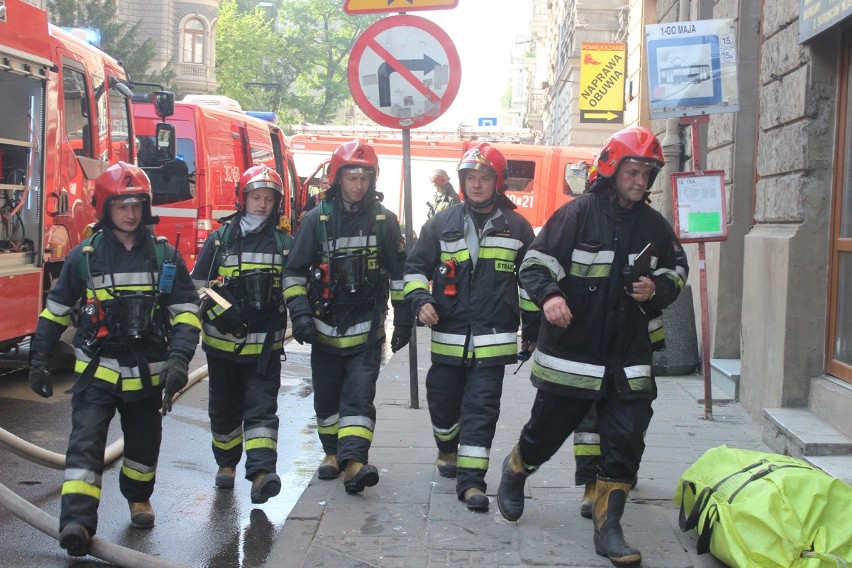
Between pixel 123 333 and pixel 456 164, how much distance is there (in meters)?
18.1

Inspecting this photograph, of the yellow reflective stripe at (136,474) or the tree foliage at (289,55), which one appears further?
the tree foliage at (289,55)

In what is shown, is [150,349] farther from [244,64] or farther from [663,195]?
[244,64]

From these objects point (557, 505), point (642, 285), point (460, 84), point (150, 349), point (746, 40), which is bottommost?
point (557, 505)

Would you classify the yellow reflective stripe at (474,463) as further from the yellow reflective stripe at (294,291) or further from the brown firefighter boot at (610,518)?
the yellow reflective stripe at (294,291)

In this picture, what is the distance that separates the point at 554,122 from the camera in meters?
39.5

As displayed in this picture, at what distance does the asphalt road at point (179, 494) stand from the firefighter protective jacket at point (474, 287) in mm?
1298

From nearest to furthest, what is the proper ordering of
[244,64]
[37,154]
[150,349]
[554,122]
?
[150,349], [37,154], [554,122], [244,64]

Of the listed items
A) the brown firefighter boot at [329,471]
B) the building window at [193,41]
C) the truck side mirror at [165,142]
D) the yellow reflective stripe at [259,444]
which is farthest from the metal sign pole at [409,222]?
the building window at [193,41]

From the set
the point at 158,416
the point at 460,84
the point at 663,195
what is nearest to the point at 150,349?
the point at 158,416

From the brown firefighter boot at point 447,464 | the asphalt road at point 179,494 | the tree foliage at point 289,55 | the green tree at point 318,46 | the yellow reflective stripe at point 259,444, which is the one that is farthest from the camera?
the green tree at point 318,46

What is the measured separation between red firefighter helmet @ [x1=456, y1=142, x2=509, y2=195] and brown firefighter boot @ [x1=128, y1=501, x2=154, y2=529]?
231 centimetres

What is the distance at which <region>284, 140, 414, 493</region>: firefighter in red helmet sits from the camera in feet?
18.7

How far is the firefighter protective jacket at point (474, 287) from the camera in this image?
5.52 m

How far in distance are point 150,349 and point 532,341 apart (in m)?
2.03
